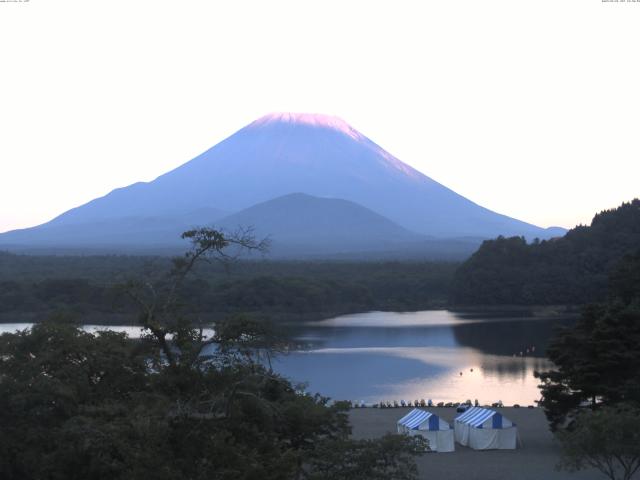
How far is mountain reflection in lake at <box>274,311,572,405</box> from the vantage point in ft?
62.1

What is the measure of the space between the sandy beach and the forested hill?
2397cm

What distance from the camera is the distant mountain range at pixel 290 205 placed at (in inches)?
4018

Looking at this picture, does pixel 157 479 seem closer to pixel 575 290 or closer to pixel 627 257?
pixel 627 257

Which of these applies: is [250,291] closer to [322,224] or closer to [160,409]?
[160,409]

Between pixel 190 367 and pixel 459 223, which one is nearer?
pixel 190 367

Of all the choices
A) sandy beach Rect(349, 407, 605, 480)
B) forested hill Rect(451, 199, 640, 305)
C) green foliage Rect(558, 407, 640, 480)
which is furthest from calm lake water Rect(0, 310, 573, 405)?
green foliage Rect(558, 407, 640, 480)

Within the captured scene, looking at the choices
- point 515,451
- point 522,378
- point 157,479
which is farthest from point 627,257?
point 157,479

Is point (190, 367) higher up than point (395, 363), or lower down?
higher up

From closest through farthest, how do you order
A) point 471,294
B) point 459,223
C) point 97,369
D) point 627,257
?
1. point 97,369
2. point 627,257
3. point 471,294
4. point 459,223

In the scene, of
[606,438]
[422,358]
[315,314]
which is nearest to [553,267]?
[315,314]

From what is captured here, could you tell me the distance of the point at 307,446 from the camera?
8.62 m

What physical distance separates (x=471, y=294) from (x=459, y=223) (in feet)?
275

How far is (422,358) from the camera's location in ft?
78.3

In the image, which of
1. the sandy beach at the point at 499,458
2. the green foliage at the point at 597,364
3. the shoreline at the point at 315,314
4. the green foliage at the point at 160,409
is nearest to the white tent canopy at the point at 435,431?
the sandy beach at the point at 499,458
